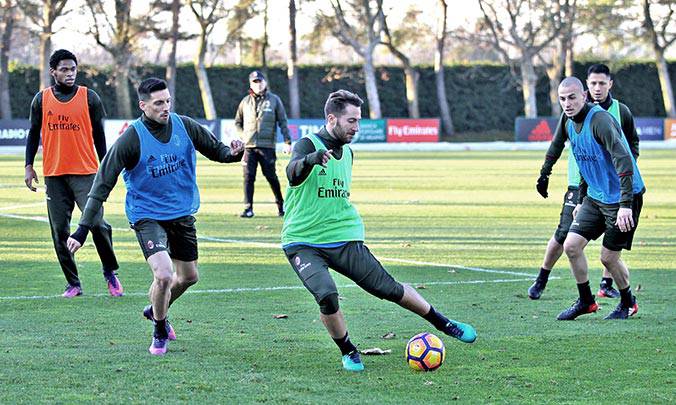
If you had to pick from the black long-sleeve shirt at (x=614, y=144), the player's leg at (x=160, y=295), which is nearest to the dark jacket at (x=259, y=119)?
the black long-sleeve shirt at (x=614, y=144)

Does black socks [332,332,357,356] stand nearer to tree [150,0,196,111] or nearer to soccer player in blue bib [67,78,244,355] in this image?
soccer player in blue bib [67,78,244,355]

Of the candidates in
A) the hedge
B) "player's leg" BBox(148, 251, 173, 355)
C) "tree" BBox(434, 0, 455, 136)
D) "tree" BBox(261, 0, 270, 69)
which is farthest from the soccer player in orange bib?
"tree" BBox(434, 0, 455, 136)

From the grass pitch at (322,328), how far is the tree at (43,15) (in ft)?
125

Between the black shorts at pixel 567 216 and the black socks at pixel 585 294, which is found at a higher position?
the black shorts at pixel 567 216

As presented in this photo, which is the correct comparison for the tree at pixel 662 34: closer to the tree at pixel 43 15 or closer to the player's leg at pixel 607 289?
the tree at pixel 43 15

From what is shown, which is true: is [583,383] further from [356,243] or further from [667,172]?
[667,172]

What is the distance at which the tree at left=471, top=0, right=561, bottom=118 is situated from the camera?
211 feet

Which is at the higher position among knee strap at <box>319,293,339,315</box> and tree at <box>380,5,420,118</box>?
tree at <box>380,5,420,118</box>

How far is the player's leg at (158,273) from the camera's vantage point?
318 inches

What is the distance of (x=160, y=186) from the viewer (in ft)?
27.2

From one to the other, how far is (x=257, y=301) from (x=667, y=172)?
888 inches

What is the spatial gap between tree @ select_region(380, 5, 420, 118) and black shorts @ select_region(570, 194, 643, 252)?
53892 millimetres

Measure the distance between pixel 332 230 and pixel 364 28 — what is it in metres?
57.3

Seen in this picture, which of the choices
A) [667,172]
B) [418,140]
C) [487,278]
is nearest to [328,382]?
[487,278]
